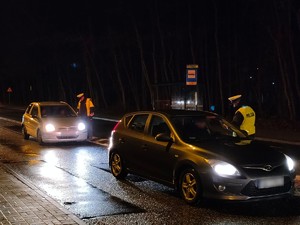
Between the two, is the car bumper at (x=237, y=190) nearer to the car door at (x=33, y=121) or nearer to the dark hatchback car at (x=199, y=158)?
the dark hatchback car at (x=199, y=158)

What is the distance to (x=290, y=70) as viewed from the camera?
93.6 feet

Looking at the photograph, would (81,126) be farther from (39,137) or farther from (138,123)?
(138,123)

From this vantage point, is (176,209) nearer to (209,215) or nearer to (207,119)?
Answer: (209,215)

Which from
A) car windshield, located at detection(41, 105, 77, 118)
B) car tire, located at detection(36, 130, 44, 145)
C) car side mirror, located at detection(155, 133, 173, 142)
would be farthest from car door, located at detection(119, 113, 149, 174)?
car windshield, located at detection(41, 105, 77, 118)

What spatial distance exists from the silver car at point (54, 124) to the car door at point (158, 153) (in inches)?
296

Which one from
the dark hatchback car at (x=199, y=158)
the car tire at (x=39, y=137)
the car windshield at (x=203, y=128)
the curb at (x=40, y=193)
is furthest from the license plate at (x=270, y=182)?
the car tire at (x=39, y=137)

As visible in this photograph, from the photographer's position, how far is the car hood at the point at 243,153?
7086 millimetres

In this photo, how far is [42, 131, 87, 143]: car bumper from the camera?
51.4 ft

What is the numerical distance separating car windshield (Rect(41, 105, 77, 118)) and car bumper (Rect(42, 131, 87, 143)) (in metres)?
1.09

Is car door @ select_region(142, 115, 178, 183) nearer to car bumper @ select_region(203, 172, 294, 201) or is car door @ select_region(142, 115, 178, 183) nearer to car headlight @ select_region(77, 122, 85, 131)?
car bumper @ select_region(203, 172, 294, 201)

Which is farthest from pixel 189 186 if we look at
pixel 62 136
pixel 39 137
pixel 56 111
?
pixel 56 111

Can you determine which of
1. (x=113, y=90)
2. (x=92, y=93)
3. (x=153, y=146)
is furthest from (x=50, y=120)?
(x=113, y=90)

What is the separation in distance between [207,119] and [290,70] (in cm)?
2123

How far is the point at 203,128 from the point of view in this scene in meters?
8.45
